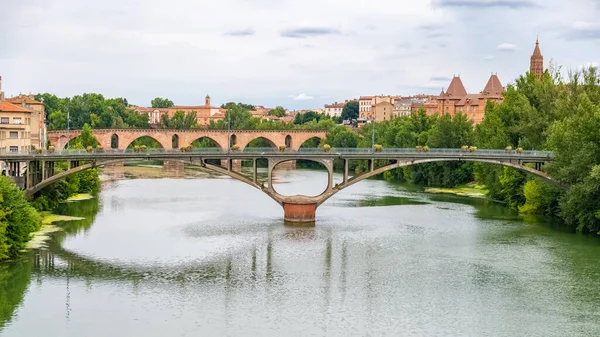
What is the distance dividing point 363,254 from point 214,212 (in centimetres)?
2005

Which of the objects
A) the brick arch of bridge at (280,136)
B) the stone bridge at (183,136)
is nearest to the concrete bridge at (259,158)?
the stone bridge at (183,136)

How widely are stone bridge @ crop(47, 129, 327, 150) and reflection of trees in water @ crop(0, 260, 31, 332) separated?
64324mm

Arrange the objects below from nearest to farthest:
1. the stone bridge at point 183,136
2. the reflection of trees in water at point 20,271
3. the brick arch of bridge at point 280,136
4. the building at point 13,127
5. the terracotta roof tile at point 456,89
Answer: the reflection of trees in water at point 20,271
the building at point 13,127
the stone bridge at point 183,136
the brick arch of bridge at point 280,136
the terracotta roof tile at point 456,89

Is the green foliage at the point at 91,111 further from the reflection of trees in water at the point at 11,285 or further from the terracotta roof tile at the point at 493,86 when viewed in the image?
the reflection of trees in water at the point at 11,285

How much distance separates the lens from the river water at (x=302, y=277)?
111ft

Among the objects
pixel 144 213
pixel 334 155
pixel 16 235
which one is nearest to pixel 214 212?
pixel 144 213

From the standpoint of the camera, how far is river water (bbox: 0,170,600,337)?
111 feet

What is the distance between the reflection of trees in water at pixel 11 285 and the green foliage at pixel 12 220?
1388mm

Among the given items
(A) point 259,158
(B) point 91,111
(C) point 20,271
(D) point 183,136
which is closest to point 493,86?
(D) point 183,136

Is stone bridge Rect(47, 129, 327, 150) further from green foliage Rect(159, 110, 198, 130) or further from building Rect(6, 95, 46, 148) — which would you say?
green foliage Rect(159, 110, 198, 130)

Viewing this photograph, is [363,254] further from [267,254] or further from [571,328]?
[571,328]

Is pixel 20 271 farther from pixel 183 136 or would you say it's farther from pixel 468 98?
pixel 468 98

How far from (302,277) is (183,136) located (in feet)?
263

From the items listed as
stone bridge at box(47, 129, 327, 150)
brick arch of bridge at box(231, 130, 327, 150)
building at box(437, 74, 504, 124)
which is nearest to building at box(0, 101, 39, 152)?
stone bridge at box(47, 129, 327, 150)
